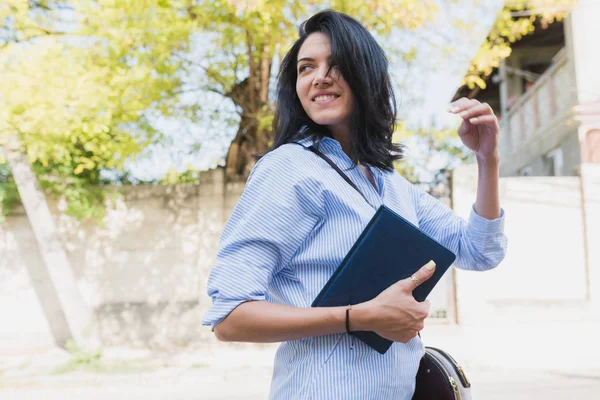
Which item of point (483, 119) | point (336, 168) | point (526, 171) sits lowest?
point (336, 168)

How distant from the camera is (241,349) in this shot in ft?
26.0

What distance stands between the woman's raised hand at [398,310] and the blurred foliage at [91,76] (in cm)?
559

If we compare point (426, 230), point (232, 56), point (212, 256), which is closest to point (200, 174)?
point (212, 256)

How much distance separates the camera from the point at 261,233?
3.49 ft

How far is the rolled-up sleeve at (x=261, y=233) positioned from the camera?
104 centimetres

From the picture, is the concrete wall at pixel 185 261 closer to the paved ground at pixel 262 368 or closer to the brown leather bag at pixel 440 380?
the paved ground at pixel 262 368

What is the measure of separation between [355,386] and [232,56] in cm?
666

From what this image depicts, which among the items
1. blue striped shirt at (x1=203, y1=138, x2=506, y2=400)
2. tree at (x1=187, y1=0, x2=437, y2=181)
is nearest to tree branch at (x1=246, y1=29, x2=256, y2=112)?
tree at (x1=187, y1=0, x2=437, y2=181)

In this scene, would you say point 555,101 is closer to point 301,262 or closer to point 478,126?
point 478,126

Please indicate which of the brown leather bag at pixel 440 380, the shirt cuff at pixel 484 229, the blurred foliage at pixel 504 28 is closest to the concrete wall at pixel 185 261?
the blurred foliage at pixel 504 28

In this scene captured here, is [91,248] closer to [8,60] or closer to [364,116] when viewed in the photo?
[8,60]

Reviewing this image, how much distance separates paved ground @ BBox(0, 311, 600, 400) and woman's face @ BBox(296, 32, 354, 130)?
5.02 m

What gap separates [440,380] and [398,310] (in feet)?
0.95

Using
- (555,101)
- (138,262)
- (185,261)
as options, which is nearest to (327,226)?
(185,261)
